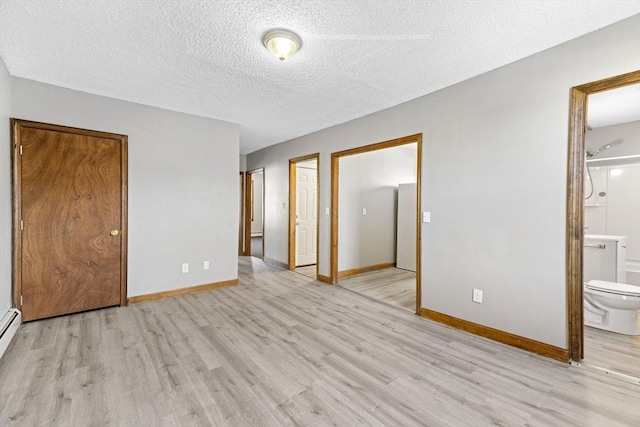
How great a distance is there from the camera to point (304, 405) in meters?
1.71

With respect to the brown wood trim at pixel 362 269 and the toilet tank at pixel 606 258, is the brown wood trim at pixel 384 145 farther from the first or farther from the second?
the toilet tank at pixel 606 258

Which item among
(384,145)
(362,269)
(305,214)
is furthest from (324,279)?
(384,145)

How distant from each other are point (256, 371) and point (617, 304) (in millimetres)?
3315

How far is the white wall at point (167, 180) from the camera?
10.1ft

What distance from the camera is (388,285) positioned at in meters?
4.36

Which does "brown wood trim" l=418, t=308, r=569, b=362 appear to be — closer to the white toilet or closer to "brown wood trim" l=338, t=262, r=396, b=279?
the white toilet

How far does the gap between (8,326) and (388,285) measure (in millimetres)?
4196

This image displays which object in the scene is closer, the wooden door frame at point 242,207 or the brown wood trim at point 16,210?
the brown wood trim at point 16,210

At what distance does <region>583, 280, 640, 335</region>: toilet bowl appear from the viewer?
261cm

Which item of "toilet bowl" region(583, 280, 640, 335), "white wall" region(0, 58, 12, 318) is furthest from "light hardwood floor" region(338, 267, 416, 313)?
"white wall" region(0, 58, 12, 318)

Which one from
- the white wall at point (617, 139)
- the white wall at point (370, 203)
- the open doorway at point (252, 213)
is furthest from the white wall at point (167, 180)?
the white wall at point (617, 139)

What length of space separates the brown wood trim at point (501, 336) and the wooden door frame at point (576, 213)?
10 centimetres

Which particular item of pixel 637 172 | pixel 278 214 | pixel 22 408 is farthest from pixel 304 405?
pixel 637 172

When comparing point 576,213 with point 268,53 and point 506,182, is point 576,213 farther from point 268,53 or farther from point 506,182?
point 268,53
